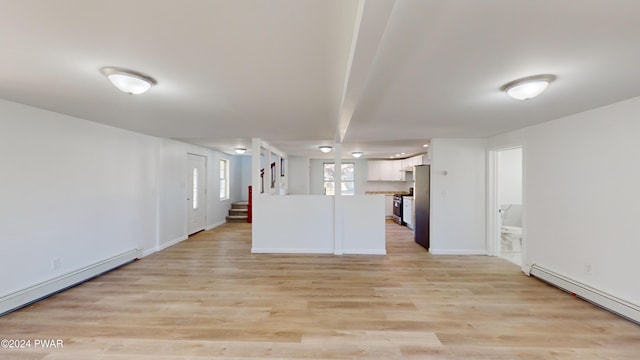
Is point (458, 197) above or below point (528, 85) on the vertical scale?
below

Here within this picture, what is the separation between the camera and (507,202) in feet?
18.2

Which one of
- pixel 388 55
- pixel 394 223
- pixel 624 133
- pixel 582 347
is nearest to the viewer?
pixel 388 55

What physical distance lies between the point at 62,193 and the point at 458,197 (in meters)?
6.21

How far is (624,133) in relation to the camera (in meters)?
2.77

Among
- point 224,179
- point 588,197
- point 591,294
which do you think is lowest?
point 591,294

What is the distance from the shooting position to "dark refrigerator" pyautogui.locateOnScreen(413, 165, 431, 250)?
544 cm

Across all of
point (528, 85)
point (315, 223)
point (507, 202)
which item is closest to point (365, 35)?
point (528, 85)

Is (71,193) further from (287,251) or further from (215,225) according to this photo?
(215,225)

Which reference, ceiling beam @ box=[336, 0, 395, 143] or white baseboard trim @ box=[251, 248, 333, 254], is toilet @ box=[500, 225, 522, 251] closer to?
white baseboard trim @ box=[251, 248, 333, 254]

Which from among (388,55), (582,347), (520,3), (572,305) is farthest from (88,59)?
(572,305)

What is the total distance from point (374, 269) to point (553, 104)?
10.2ft

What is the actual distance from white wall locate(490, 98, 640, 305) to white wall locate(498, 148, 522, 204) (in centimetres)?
140

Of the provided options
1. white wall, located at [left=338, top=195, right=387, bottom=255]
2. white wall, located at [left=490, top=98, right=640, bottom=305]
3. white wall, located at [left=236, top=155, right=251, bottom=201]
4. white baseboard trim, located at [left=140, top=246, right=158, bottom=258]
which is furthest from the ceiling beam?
white wall, located at [left=236, top=155, right=251, bottom=201]

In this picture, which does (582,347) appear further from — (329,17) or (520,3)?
(329,17)
